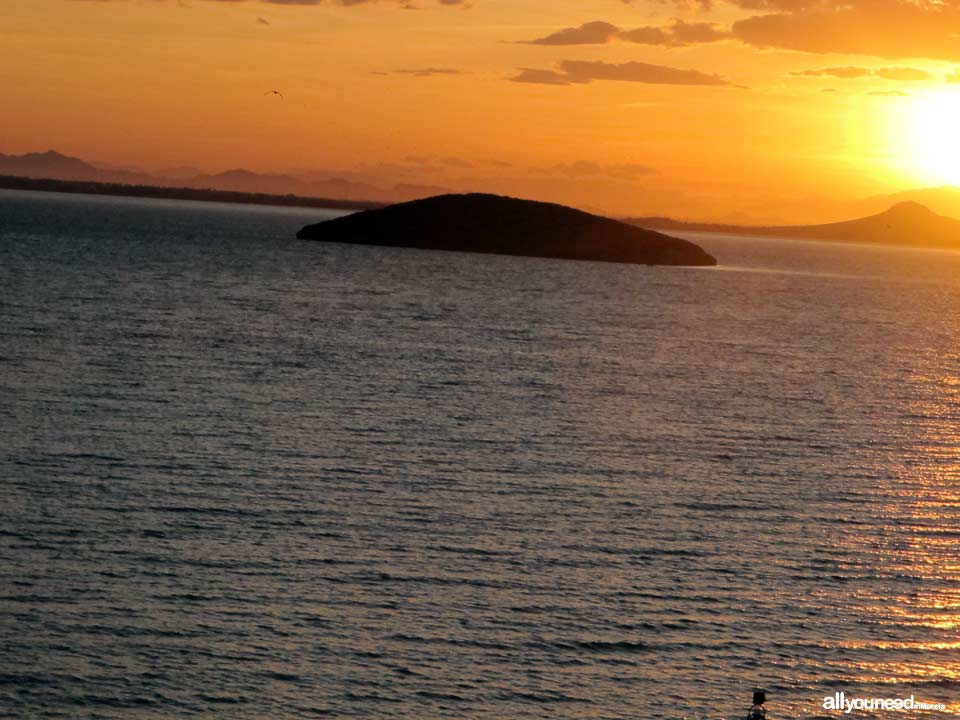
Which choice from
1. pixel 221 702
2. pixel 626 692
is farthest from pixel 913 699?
pixel 221 702

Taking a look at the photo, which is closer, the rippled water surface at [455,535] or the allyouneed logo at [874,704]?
the allyouneed logo at [874,704]

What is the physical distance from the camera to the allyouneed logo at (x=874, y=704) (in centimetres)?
2952

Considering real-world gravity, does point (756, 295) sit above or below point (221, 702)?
above

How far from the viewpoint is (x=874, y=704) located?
29750 millimetres

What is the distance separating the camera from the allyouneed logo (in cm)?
2952

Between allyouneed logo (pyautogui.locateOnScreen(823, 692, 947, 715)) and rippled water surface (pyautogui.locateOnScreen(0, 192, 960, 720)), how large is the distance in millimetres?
428

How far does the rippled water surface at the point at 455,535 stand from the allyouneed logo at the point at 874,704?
428 millimetres

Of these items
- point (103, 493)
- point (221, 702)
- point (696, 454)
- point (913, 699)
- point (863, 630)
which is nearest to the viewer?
point (221, 702)

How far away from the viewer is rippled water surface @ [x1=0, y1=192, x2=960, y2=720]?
3000 cm

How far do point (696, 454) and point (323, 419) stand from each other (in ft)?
59.5

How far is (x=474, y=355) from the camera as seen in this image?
95.2 meters

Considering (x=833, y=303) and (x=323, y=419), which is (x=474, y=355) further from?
(x=833, y=303)

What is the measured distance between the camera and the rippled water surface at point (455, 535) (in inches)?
1181

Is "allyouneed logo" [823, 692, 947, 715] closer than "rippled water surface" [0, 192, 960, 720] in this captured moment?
Yes
